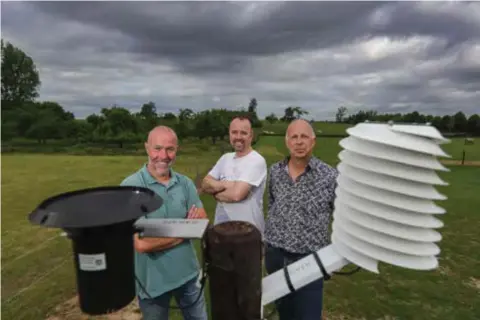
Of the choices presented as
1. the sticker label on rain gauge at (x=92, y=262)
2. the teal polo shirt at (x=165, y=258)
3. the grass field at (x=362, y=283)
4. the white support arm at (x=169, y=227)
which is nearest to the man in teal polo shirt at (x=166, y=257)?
the teal polo shirt at (x=165, y=258)

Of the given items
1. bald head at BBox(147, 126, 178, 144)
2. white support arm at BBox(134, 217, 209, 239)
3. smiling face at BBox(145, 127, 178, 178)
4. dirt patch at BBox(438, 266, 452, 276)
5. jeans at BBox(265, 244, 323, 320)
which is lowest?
dirt patch at BBox(438, 266, 452, 276)

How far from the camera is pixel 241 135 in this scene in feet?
11.4

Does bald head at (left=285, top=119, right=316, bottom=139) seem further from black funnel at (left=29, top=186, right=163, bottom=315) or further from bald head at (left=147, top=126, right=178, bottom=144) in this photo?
black funnel at (left=29, top=186, right=163, bottom=315)

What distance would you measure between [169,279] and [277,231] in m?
0.82

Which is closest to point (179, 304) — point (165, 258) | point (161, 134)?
point (165, 258)

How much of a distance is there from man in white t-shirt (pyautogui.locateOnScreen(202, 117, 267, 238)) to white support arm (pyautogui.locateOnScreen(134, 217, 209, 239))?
1874mm

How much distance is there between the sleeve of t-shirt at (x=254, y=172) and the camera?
3.28 metres

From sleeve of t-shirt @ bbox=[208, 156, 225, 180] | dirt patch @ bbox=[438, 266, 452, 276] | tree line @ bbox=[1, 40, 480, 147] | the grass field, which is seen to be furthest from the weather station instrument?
tree line @ bbox=[1, 40, 480, 147]

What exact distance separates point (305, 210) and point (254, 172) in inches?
33.8

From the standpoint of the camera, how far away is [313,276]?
1271mm

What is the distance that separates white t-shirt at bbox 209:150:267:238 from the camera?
321cm

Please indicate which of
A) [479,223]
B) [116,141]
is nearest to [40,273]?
[479,223]

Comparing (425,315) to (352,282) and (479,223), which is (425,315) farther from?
(479,223)

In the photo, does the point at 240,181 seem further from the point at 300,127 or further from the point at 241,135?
the point at 300,127
